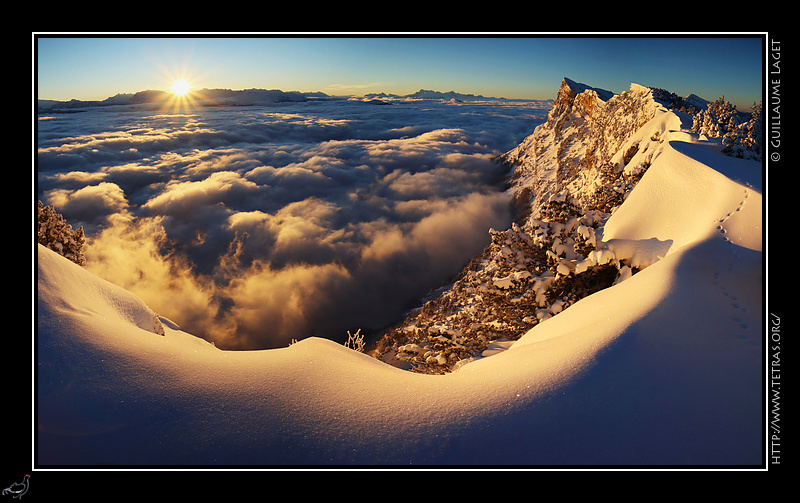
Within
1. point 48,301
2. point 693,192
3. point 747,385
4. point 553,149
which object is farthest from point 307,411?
point 553,149

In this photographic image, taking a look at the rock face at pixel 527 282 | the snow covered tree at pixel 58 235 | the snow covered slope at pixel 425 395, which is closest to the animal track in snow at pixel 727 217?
the snow covered slope at pixel 425 395

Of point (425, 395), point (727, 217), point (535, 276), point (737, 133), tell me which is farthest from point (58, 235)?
point (737, 133)

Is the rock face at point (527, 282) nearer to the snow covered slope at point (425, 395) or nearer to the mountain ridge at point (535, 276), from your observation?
the mountain ridge at point (535, 276)

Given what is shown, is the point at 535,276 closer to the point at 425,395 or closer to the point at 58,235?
the point at 425,395

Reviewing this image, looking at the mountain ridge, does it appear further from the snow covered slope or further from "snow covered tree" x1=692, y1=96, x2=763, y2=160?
the snow covered slope

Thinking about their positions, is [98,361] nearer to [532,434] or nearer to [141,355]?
[141,355]

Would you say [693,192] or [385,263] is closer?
[693,192]

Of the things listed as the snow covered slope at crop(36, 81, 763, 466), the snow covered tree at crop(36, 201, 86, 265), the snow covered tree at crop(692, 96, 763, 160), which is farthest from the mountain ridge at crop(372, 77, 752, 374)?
the snow covered tree at crop(36, 201, 86, 265)
